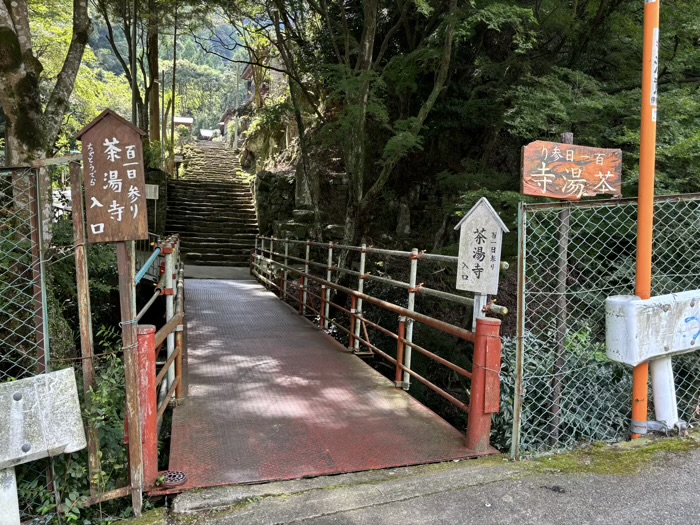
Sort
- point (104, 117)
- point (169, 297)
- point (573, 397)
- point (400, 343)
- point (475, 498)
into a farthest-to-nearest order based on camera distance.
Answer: point (400, 343) < point (169, 297) < point (573, 397) < point (475, 498) < point (104, 117)

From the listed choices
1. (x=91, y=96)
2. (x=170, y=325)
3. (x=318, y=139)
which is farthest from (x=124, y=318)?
(x=91, y=96)

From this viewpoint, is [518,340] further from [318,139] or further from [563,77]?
[318,139]

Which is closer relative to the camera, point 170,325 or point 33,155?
point 170,325

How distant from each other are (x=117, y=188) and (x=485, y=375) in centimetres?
232

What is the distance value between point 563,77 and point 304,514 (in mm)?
7781

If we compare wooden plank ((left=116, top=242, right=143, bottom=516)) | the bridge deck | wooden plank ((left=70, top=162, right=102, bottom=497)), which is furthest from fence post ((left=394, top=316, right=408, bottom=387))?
wooden plank ((left=70, top=162, right=102, bottom=497))

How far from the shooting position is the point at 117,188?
2.46m

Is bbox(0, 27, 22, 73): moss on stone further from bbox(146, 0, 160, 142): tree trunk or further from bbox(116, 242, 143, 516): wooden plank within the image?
bbox(146, 0, 160, 142): tree trunk

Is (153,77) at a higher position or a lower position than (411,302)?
higher

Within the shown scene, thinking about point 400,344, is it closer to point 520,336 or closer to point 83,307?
point 520,336

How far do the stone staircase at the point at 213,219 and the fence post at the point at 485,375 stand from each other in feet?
45.0

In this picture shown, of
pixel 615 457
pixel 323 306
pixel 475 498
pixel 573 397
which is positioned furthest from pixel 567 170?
pixel 323 306

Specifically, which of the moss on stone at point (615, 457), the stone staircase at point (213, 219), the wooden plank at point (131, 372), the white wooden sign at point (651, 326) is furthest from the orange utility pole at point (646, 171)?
the stone staircase at point (213, 219)

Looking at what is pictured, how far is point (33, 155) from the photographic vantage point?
14.0 ft
